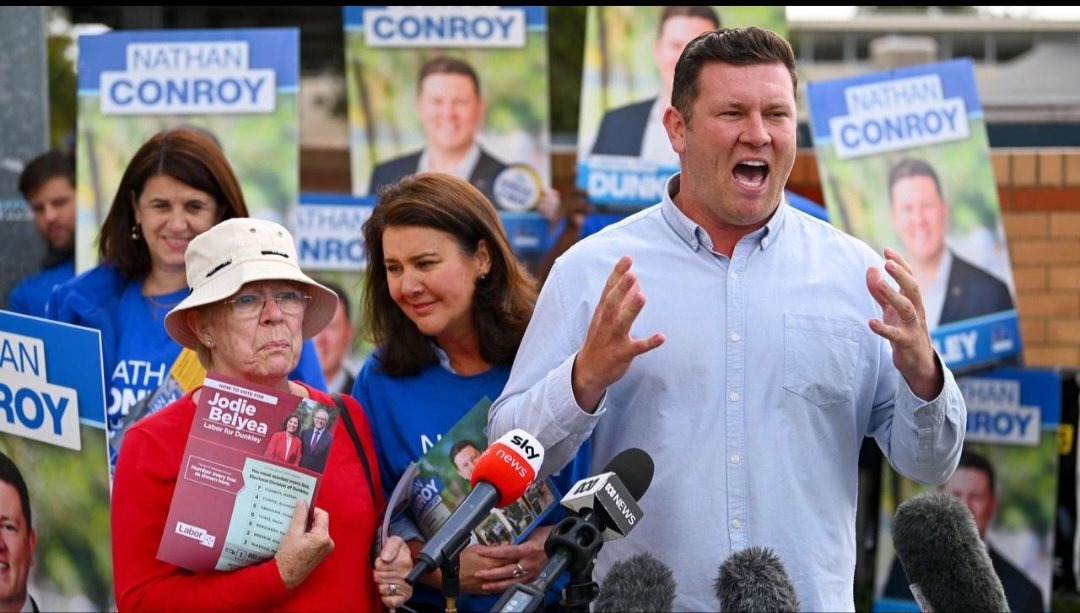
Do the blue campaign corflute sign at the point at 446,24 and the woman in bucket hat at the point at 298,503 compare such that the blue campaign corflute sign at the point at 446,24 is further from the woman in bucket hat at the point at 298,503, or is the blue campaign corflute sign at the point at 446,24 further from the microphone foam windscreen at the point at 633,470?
the microphone foam windscreen at the point at 633,470

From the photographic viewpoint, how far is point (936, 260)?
5891 mm

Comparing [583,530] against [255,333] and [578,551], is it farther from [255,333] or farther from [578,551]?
[255,333]

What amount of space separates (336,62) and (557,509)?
14.2m

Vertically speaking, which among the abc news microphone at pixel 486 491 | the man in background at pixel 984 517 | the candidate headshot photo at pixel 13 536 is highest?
the abc news microphone at pixel 486 491

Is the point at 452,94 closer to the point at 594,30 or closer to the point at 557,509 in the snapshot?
the point at 594,30

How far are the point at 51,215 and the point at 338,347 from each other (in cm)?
144

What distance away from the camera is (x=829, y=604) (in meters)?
2.61

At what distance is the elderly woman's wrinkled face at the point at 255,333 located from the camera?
9.31 feet

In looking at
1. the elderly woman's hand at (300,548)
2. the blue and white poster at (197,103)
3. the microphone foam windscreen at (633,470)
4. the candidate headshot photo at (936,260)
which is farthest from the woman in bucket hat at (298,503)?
the candidate headshot photo at (936,260)

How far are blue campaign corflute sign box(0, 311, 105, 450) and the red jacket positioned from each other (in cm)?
80

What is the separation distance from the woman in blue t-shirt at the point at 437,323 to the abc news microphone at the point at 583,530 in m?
1.07

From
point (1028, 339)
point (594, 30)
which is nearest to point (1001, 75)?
point (1028, 339)

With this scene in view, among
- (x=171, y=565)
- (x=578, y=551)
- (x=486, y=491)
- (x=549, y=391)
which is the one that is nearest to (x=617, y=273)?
(x=549, y=391)

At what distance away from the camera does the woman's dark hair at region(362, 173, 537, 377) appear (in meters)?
3.25
